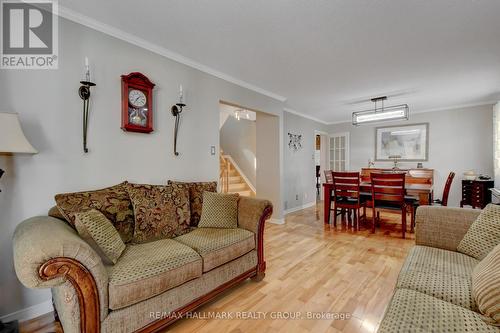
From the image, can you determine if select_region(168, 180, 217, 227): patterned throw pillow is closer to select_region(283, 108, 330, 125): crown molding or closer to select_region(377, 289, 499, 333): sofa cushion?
select_region(377, 289, 499, 333): sofa cushion

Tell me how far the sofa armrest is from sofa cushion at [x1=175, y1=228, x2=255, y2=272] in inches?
57.4

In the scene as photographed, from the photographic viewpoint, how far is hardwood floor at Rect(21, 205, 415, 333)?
5.37 ft

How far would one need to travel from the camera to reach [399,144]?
5.74 meters

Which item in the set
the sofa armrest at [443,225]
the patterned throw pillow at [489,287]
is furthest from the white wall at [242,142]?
the patterned throw pillow at [489,287]

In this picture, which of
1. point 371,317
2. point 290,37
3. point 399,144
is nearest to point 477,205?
point 399,144

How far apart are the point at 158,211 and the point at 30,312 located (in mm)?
1130

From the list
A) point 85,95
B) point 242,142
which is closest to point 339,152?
point 242,142

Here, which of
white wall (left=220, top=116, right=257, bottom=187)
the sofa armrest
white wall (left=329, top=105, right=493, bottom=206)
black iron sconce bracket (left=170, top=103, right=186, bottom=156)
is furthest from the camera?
white wall (left=220, top=116, right=257, bottom=187)

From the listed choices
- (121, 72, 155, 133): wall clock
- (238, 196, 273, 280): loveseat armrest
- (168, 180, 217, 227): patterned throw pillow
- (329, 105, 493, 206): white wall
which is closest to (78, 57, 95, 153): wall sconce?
(121, 72, 155, 133): wall clock

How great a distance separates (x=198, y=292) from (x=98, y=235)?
82 cm

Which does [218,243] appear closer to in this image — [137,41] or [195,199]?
[195,199]

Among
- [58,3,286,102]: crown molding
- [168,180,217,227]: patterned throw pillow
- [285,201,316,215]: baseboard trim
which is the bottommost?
[285,201,316,215]: baseboard trim

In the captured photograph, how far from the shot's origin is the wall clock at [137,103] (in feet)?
7.16

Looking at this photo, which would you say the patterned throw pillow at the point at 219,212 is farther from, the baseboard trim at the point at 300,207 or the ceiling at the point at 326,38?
the baseboard trim at the point at 300,207
